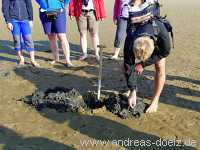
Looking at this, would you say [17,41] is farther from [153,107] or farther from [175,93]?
[153,107]

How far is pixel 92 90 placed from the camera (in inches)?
272

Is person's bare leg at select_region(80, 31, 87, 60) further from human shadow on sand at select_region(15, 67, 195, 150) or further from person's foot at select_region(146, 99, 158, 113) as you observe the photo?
person's foot at select_region(146, 99, 158, 113)

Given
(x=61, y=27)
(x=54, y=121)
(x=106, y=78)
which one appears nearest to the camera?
(x=54, y=121)

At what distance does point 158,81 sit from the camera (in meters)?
5.79

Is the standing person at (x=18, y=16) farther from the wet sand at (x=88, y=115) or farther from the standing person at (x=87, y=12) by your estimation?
the standing person at (x=87, y=12)

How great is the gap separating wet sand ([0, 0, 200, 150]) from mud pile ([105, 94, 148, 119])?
92 mm

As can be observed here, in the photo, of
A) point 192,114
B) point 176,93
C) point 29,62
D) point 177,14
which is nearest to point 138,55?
point 192,114

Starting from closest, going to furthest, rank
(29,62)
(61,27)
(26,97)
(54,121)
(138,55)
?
(138,55)
(54,121)
(26,97)
(61,27)
(29,62)

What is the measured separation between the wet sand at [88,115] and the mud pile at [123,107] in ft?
0.30

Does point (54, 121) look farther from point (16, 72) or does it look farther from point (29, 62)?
point (29, 62)

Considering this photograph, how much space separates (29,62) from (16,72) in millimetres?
999

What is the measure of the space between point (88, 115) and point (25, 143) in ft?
3.63

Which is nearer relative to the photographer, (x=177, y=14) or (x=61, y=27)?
(x=61, y=27)

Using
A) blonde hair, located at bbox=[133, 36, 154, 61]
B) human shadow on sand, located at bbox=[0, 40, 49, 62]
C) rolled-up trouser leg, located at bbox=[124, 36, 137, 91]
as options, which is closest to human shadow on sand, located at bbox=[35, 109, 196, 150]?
rolled-up trouser leg, located at bbox=[124, 36, 137, 91]
